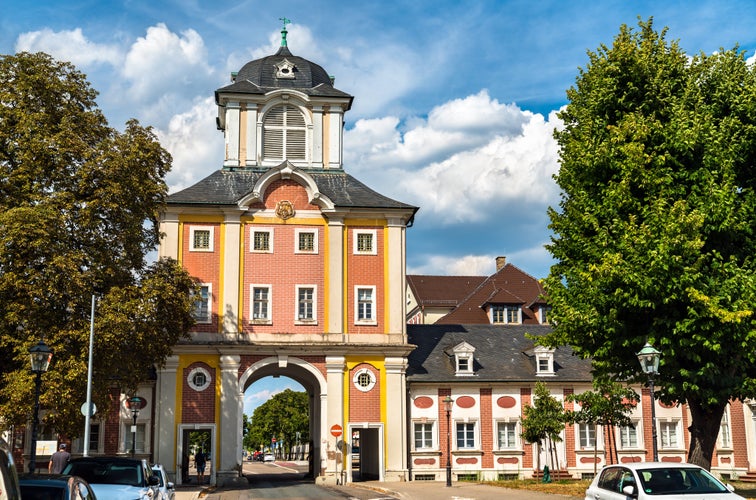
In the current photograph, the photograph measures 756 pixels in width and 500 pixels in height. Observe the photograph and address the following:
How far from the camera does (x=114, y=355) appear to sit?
3131cm

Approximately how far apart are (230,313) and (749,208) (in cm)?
2624

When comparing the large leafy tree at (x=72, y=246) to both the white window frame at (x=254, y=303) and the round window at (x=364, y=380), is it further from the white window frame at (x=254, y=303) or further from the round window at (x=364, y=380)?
the round window at (x=364, y=380)

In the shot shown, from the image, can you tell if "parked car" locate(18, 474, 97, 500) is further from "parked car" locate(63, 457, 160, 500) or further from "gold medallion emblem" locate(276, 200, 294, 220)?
"gold medallion emblem" locate(276, 200, 294, 220)

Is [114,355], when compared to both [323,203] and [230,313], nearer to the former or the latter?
[230,313]

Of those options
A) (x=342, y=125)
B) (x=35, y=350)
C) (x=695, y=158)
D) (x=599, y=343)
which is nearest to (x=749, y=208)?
(x=695, y=158)

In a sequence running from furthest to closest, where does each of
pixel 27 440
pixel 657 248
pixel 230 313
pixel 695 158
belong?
pixel 230 313 < pixel 27 440 < pixel 695 158 < pixel 657 248

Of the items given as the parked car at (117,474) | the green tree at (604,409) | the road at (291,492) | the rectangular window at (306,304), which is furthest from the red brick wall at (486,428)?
the parked car at (117,474)

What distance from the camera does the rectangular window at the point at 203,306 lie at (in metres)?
41.5

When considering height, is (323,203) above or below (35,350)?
above

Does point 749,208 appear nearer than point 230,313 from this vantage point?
Yes

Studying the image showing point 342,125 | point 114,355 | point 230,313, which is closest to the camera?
point 114,355

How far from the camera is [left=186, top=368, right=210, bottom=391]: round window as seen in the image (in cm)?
4119

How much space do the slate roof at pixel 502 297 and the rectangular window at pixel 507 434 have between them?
22.2 meters

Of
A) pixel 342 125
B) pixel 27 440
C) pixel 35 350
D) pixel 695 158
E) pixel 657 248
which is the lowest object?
pixel 27 440
